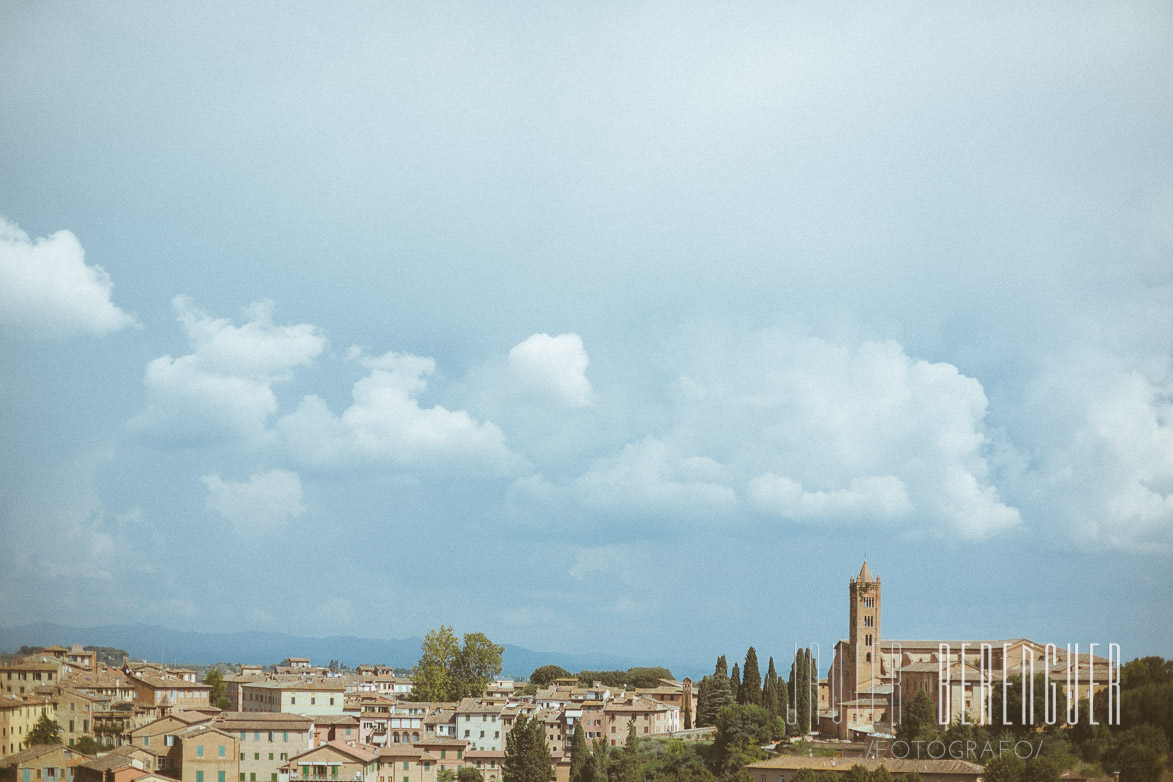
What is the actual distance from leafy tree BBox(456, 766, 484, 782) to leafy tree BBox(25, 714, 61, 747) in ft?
52.4

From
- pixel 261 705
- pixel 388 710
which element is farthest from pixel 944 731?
pixel 261 705

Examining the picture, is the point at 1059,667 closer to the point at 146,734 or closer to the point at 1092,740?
the point at 1092,740

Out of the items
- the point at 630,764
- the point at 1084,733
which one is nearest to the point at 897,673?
the point at 1084,733

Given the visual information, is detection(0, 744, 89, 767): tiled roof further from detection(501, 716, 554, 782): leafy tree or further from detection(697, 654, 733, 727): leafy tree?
detection(697, 654, 733, 727): leafy tree

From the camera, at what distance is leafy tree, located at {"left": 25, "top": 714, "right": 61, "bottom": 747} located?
1816 inches

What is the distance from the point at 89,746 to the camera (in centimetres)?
4716

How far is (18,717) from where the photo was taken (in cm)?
4612

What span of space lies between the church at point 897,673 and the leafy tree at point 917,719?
1232 millimetres

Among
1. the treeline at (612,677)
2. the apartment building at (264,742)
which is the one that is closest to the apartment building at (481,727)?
the apartment building at (264,742)

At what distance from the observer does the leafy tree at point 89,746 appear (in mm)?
46219

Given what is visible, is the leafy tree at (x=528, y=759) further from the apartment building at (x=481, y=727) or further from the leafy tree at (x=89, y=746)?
the leafy tree at (x=89, y=746)

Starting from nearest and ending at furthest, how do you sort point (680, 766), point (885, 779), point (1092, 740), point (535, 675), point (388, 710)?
point (885, 779) < point (1092, 740) < point (680, 766) < point (388, 710) < point (535, 675)

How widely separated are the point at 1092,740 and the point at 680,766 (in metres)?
16.0

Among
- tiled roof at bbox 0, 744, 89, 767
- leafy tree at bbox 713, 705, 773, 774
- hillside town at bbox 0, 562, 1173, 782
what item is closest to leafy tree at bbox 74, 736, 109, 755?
hillside town at bbox 0, 562, 1173, 782
